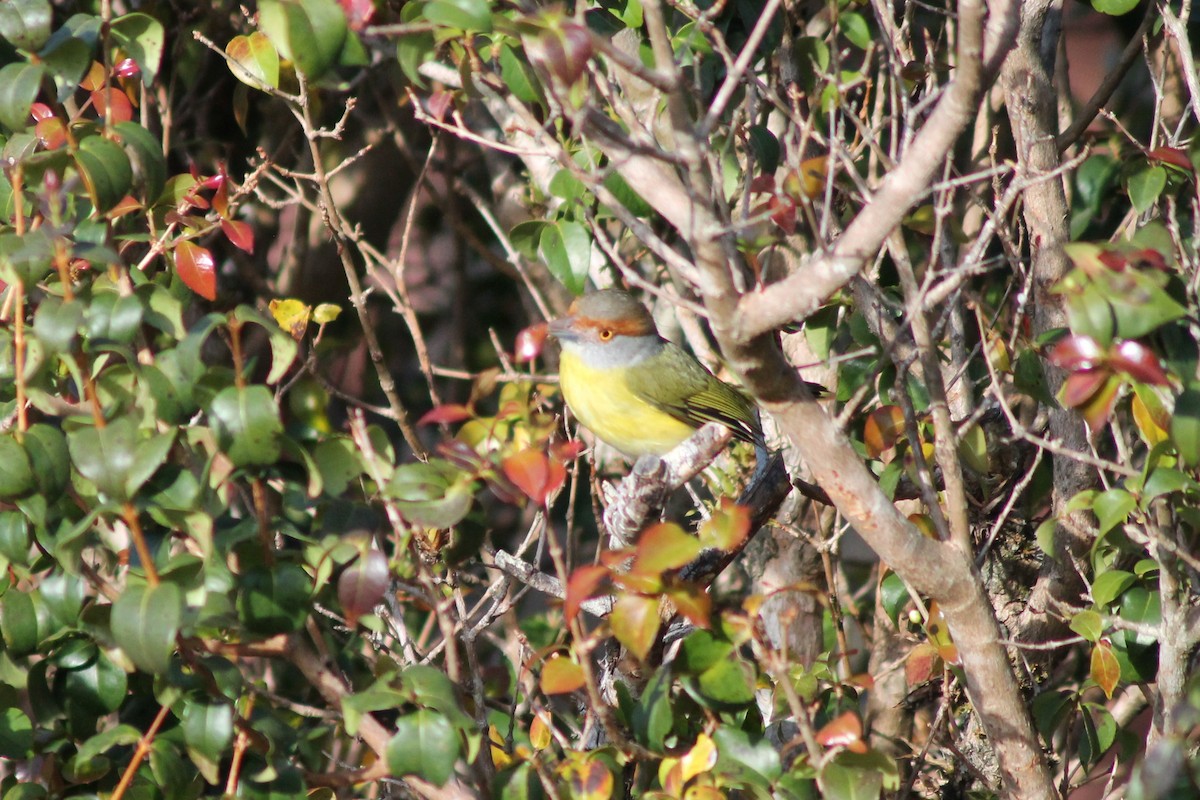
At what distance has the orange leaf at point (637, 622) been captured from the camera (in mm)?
1896

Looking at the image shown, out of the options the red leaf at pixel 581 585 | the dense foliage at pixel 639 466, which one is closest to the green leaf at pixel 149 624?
the dense foliage at pixel 639 466

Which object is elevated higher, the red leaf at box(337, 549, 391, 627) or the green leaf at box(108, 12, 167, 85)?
the green leaf at box(108, 12, 167, 85)

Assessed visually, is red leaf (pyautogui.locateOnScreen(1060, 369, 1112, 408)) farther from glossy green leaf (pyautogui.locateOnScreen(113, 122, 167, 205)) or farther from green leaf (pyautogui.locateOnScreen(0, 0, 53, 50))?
green leaf (pyautogui.locateOnScreen(0, 0, 53, 50))

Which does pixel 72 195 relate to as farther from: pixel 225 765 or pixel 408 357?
pixel 408 357

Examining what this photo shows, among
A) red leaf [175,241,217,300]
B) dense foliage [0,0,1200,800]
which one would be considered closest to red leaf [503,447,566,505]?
dense foliage [0,0,1200,800]

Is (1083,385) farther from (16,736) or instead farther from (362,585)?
(16,736)

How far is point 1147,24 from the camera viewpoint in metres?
3.15

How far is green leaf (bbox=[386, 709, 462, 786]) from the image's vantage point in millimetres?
1862

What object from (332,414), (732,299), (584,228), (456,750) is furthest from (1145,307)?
(332,414)

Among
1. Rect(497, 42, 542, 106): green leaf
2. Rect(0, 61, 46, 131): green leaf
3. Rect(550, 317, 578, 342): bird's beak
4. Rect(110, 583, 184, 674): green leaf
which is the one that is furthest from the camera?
Rect(550, 317, 578, 342): bird's beak

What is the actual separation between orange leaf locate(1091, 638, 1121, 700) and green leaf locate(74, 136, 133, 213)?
2.33m

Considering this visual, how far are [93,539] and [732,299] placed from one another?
1350mm

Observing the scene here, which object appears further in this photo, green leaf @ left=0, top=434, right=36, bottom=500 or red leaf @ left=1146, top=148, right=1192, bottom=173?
red leaf @ left=1146, top=148, right=1192, bottom=173

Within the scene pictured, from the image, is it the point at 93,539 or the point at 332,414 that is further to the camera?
the point at 332,414
